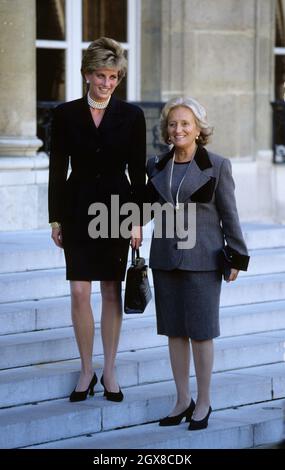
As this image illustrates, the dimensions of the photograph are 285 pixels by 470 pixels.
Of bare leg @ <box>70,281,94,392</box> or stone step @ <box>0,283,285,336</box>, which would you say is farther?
stone step @ <box>0,283,285,336</box>

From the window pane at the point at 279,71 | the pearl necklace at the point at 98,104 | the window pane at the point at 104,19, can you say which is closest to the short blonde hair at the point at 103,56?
the pearl necklace at the point at 98,104

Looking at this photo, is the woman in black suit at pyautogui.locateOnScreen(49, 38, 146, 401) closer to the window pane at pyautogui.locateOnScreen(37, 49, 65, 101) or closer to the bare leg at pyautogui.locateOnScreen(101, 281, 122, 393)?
the bare leg at pyautogui.locateOnScreen(101, 281, 122, 393)

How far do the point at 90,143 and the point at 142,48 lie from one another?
214 inches

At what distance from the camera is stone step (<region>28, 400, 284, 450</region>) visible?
22.3 feet

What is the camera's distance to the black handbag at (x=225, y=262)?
6.85m

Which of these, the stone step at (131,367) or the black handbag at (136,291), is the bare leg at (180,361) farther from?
the stone step at (131,367)

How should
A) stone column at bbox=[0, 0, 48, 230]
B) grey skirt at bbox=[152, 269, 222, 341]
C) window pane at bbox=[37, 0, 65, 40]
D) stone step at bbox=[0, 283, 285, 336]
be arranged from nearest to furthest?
grey skirt at bbox=[152, 269, 222, 341], stone step at bbox=[0, 283, 285, 336], stone column at bbox=[0, 0, 48, 230], window pane at bbox=[37, 0, 65, 40]

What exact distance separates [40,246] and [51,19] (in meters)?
3.15

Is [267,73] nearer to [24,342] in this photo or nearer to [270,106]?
[270,106]

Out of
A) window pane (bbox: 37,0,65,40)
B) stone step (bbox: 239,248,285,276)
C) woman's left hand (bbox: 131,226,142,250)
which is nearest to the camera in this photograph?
woman's left hand (bbox: 131,226,142,250)

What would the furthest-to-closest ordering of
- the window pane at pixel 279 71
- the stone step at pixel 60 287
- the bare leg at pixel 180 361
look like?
the window pane at pixel 279 71 < the stone step at pixel 60 287 < the bare leg at pixel 180 361

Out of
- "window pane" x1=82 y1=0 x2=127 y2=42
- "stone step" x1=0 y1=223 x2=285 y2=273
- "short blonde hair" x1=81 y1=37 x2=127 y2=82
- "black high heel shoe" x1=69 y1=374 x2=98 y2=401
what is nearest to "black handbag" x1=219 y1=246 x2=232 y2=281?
"black high heel shoe" x1=69 y1=374 x2=98 y2=401

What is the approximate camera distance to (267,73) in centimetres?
1304

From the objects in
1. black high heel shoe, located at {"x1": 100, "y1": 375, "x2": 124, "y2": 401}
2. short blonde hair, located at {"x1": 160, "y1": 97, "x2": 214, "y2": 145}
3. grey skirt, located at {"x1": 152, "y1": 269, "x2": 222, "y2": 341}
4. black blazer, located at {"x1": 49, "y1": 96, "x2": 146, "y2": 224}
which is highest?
short blonde hair, located at {"x1": 160, "y1": 97, "x2": 214, "y2": 145}
